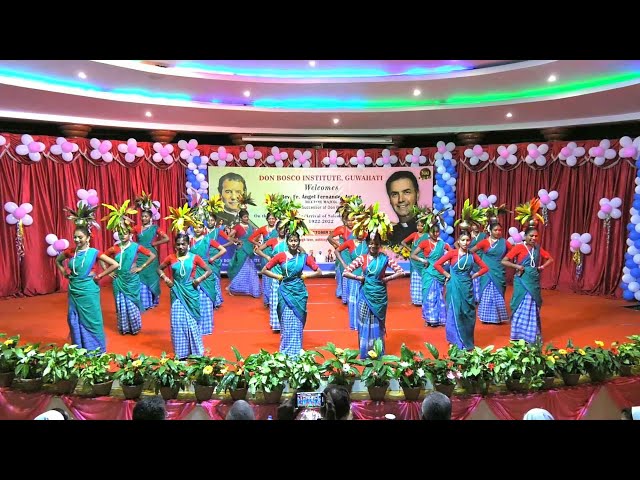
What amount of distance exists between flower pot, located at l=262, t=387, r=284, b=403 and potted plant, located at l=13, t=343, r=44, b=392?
80.1 inches

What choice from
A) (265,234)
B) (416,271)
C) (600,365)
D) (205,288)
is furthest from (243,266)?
(600,365)

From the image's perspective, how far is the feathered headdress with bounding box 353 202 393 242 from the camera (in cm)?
490

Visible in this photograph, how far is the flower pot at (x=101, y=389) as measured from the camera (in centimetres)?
410

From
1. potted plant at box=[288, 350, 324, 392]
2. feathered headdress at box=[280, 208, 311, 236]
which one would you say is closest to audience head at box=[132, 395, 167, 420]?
potted plant at box=[288, 350, 324, 392]

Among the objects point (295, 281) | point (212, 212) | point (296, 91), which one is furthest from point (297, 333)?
point (296, 91)

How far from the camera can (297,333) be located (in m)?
5.32

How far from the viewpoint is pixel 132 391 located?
407 centimetres

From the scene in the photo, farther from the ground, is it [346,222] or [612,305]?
[346,222]

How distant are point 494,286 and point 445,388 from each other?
3.45 m

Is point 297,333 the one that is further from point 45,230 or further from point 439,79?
point 45,230

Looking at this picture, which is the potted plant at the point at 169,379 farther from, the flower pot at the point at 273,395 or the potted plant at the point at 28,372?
the potted plant at the point at 28,372

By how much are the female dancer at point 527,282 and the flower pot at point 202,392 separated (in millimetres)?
3792

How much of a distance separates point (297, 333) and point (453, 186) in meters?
6.64

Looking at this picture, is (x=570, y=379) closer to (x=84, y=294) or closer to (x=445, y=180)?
(x=84, y=294)
